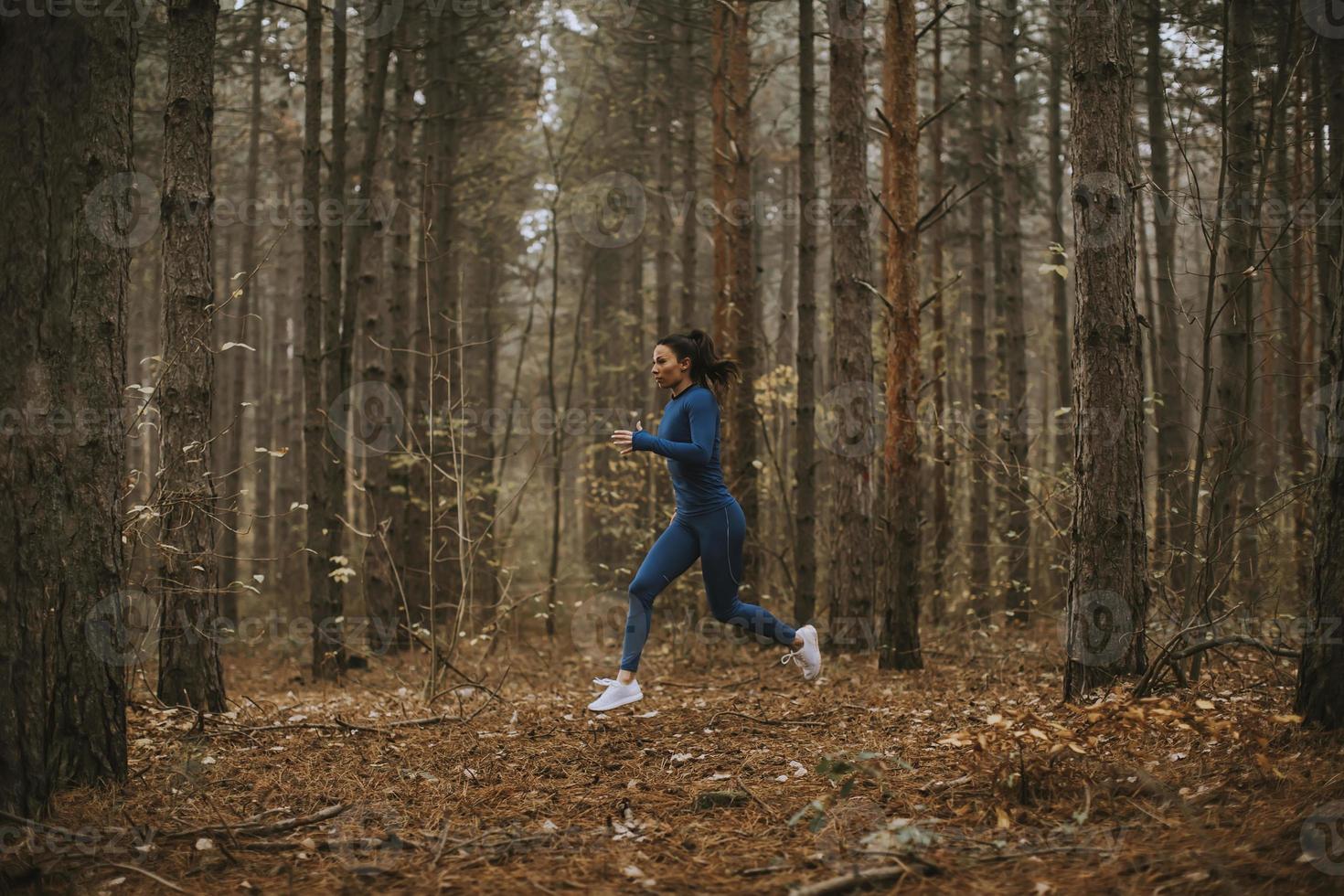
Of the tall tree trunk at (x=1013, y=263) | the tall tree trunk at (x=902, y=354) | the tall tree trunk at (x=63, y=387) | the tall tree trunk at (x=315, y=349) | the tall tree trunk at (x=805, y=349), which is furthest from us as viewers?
the tall tree trunk at (x=1013, y=263)

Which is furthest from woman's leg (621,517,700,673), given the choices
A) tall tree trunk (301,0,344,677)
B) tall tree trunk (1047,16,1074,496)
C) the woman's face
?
tall tree trunk (1047,16,1074,496)

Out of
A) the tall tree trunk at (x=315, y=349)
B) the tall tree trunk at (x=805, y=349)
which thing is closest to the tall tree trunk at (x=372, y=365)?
the tall tree trunk at (x=315, y=349)

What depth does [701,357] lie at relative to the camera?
6328 millimetres

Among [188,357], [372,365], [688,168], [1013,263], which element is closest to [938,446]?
[1013,263]

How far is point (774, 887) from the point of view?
3043 mm

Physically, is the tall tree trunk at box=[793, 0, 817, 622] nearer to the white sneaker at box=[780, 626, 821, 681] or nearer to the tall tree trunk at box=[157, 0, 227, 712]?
the white sneaker at box=[780, 626, 821, 681]

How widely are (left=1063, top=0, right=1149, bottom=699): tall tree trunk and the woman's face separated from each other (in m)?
2.43

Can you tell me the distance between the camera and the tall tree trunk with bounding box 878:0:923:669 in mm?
8484

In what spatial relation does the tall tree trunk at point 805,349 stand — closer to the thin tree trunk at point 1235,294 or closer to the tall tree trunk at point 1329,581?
the thin tree trunk at point 1235,294

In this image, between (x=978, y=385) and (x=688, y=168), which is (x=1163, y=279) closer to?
(x=978, y=385)

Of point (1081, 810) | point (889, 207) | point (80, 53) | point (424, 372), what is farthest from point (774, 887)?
point (424, 372)

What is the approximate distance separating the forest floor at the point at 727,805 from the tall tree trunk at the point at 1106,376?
0.67m

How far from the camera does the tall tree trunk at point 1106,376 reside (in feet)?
18.3

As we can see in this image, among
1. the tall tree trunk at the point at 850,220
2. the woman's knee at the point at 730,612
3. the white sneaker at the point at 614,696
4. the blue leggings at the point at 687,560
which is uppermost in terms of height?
the tall tree trunk at the point at 850,220
